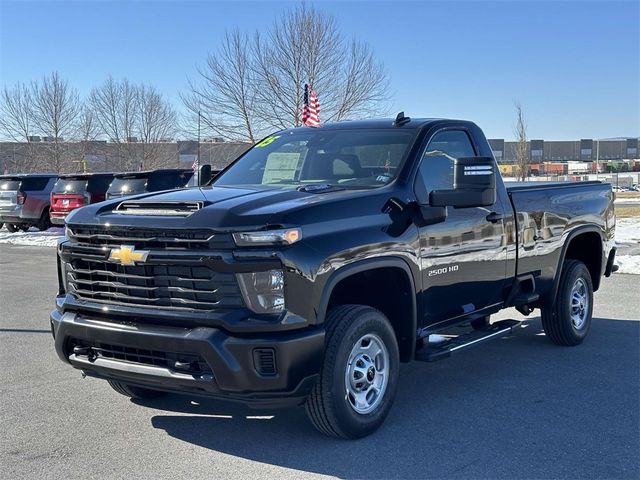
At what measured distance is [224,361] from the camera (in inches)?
150

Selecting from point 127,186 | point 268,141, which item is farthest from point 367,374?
point 127,186

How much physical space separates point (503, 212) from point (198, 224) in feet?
9.35

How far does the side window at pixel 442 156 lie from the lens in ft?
17.1

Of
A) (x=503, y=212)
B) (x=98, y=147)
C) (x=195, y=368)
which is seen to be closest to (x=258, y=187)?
(x=195, y=368)

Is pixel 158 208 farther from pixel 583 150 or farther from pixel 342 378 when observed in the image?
pixel 583 150

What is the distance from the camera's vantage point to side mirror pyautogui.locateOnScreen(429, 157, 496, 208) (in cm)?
472

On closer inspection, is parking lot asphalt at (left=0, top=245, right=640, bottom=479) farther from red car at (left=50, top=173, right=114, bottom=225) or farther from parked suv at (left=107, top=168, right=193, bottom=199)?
red car at (left=50, top=173, right=114, bottom=225)

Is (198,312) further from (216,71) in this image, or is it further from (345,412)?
(216,71)

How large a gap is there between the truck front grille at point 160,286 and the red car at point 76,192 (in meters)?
15.1

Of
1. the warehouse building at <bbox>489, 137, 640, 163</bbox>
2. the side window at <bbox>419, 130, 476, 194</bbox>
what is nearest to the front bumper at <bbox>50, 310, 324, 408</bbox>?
the side window at <bbox>419, 130, 476, 194</bbox>

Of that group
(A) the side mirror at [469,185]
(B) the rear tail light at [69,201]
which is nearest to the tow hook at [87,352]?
(A) the side mirror at [469,185]

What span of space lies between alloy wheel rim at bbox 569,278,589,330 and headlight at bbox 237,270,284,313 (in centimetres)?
401

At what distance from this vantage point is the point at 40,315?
28.6ft

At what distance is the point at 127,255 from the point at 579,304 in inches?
185
